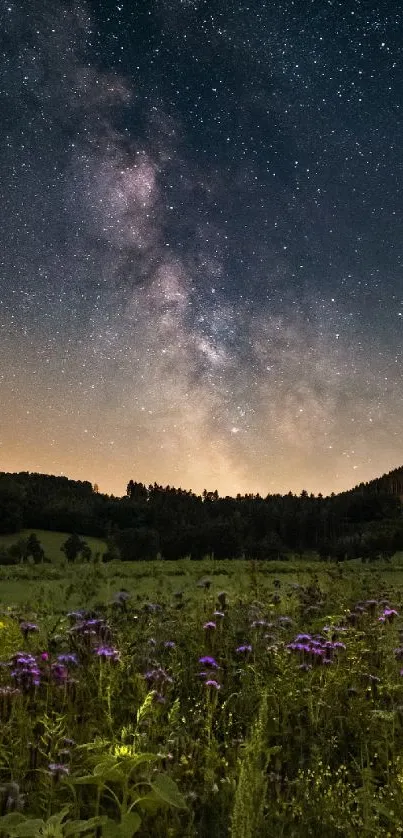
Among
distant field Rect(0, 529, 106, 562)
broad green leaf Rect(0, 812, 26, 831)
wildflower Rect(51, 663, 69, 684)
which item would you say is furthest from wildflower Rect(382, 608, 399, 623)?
Result: distant field Rect(0, 529, 106, 562)

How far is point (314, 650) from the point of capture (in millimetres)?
4785

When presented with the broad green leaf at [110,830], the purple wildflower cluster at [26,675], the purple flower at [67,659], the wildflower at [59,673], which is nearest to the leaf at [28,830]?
the broad green leaf at [110,830]

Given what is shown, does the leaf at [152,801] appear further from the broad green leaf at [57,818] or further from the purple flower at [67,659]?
the purple flower at [67,659]

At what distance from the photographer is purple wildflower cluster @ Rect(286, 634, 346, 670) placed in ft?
15.8

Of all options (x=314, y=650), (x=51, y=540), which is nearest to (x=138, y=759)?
(x=314, y=650)

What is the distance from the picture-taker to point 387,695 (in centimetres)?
511

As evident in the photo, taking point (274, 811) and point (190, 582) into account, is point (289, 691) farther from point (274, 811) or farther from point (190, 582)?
point (190, 582)

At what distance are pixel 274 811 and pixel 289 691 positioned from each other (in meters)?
1.54

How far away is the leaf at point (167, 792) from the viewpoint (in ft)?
9.13

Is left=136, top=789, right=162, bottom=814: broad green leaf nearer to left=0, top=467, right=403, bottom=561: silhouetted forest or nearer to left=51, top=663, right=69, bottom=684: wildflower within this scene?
left=51, top=663, right=69, bottom=684: wildflower

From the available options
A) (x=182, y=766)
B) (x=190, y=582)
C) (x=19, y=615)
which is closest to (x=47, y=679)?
(x=182, y=766)

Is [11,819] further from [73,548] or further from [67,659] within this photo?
[73,548]

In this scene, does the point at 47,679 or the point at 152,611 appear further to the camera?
the point at 152,611

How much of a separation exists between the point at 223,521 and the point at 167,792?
36.7 m
